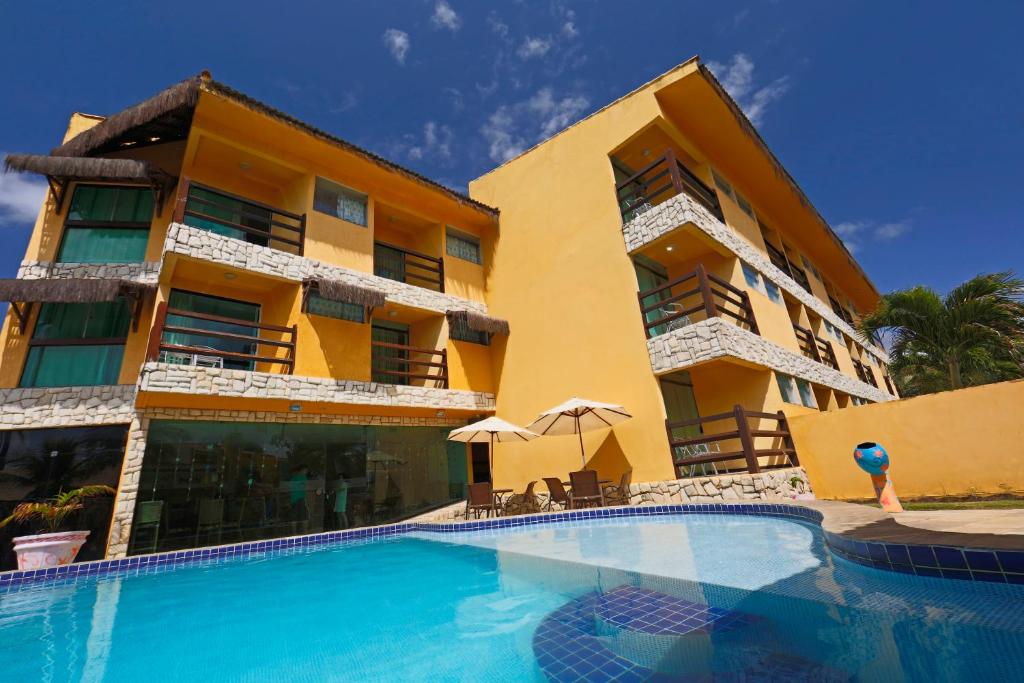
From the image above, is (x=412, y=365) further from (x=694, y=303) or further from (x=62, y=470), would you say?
(x=694, y=303)

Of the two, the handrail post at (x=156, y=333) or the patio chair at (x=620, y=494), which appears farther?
the patio chair at (x=620, y=494)

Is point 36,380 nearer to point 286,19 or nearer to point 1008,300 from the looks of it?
point 286,19

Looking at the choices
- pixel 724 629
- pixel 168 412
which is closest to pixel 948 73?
pixel 724 629

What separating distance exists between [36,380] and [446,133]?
12.8 m

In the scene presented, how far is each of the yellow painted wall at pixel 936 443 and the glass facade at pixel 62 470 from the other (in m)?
13.5

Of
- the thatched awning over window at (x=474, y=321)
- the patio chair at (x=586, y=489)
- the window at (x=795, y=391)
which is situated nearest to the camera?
the patio chair at (x=586, y=489)

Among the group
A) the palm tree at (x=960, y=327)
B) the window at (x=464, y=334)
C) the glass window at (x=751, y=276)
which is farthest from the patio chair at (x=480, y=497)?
the palm tree at (x=960, y=327)

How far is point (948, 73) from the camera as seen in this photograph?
1191 cm

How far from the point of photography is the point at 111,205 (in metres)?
9.73

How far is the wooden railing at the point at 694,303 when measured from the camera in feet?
31.4

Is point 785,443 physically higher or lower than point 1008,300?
lower

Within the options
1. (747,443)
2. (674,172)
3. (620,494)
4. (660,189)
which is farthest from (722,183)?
(620,494)

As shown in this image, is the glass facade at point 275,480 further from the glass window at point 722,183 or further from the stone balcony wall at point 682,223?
the glass window at point 722,183

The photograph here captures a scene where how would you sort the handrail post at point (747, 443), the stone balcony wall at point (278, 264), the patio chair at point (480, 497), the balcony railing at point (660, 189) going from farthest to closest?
the balcony railing at point (660, 189) < the patio chair at point (480, 497) < the stone balcony wall at point (278, 264) < the handrail post at point (747, 443)
